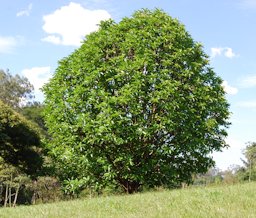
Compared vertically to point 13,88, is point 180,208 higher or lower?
lower

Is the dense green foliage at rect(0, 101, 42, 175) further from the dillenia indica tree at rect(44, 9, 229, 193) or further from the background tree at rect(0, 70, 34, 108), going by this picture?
the background tree at rect(0, 70, 34, 108)

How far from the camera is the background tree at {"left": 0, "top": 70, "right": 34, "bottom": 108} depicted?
81.2m

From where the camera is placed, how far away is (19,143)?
32000 mm

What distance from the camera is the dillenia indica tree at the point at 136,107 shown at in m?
23.0

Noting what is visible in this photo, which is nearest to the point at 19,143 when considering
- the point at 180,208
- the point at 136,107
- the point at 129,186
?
the point at 129,186

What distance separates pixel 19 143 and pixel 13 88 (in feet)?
176

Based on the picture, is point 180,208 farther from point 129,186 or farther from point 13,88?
point 13,88

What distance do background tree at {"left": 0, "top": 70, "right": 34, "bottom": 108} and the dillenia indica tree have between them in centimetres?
5731

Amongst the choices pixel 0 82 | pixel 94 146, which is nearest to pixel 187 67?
pixel 94 146

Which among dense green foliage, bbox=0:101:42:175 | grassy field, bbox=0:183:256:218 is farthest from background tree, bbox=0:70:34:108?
grassy field, bbox=0:183:256:218

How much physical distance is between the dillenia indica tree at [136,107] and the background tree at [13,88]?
57.3m

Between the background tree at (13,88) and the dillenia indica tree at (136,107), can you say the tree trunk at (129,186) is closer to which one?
the dillenia indica tree at (136,107)

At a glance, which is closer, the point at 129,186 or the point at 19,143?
the point at 129,186

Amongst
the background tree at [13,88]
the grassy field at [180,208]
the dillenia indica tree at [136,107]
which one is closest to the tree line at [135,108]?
the dillenia indica tree at [136,107]
